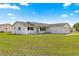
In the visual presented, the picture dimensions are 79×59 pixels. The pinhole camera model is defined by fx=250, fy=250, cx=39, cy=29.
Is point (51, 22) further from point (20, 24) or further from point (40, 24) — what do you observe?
point (20, 24)

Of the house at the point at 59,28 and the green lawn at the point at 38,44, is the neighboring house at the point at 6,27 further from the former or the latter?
the house at the point at 59,28

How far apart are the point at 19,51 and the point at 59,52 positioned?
1.65ft

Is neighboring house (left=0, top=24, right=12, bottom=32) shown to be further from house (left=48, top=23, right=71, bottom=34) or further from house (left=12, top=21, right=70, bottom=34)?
house (left=48, top=23, right=71, bottom=34)

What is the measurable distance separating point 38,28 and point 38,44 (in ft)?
0.69

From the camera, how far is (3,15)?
3.21m

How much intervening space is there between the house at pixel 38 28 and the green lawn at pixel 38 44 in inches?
2.1

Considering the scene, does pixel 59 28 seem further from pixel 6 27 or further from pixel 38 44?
pixel 6 27

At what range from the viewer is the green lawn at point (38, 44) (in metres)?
3.12

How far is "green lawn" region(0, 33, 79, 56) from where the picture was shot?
3123 millimetres

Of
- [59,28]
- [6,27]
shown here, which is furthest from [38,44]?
[6,27]

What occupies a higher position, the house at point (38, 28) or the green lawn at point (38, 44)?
the house at point (38, 28)

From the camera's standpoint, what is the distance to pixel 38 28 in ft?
10.7

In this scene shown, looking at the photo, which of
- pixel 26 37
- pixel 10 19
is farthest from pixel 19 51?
pixel 10 19

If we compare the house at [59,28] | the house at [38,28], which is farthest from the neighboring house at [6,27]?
the house at [59,28]
